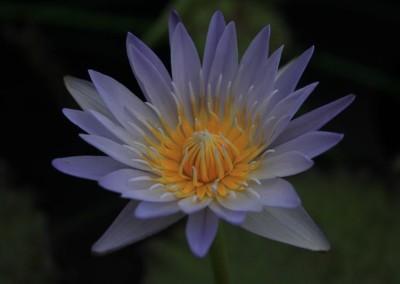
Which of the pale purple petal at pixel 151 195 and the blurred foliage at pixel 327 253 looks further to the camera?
the blurred foliage at pixel 327 253

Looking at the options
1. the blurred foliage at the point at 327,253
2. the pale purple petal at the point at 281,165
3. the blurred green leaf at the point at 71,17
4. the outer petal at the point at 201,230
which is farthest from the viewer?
the blurred green leaf at the point at 71,17

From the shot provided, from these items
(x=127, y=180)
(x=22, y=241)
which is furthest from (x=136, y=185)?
(x=22, y=241)

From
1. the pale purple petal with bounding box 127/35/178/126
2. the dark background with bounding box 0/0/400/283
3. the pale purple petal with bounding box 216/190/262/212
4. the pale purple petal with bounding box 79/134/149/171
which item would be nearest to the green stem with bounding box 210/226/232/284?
the pale purple petal with bounding box 216/190/262/212

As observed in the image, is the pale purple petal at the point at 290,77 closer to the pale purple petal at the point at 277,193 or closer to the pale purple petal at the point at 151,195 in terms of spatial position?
the pale purple petal at the point at 277,193

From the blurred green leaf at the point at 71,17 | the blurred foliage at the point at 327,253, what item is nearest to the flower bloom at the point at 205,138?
the blurred foliage at the point at 327,253

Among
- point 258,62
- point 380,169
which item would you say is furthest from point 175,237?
point 258,62

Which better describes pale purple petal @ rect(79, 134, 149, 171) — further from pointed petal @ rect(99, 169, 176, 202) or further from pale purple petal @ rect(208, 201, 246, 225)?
pale purple petal @ rect(208, 201, 246, 225)
